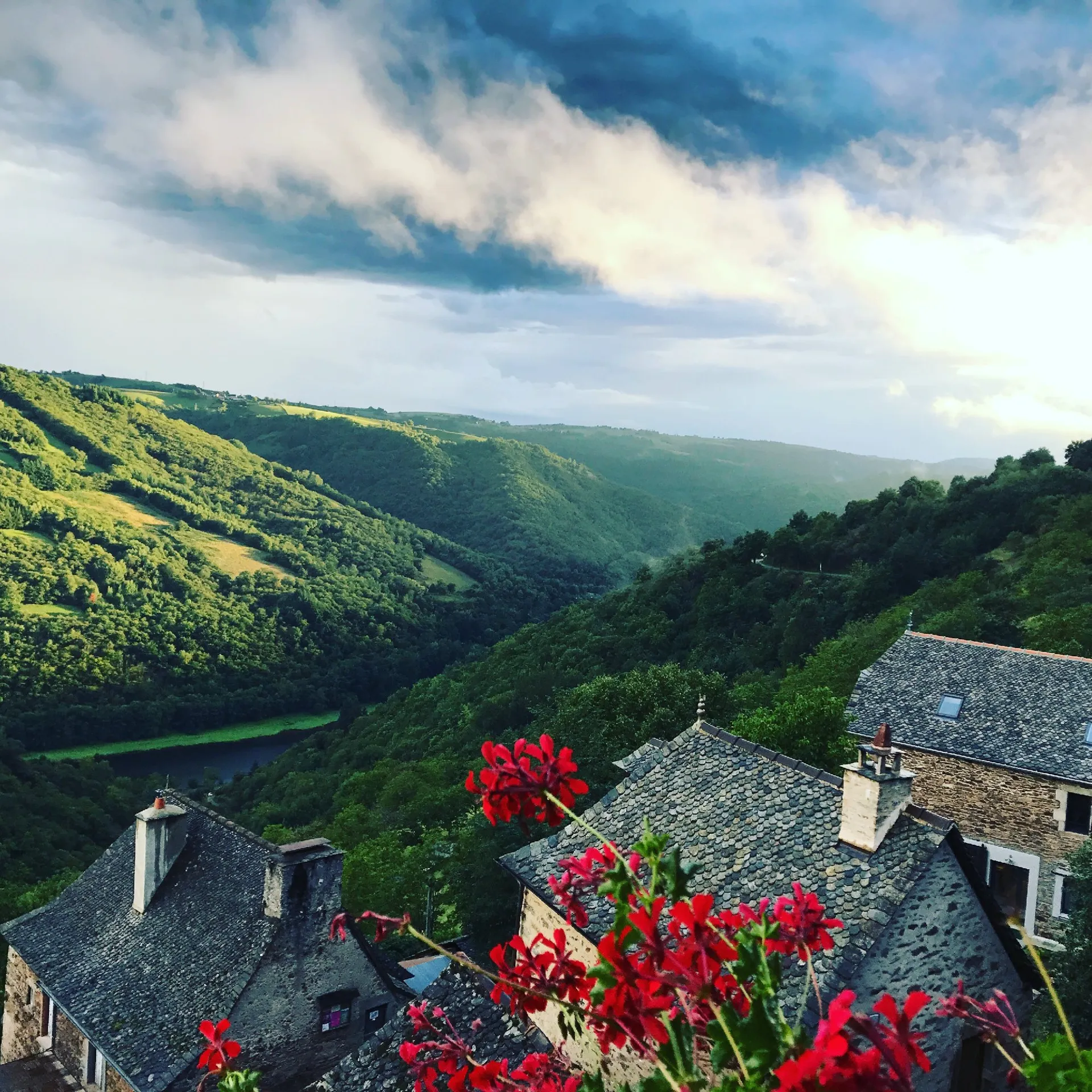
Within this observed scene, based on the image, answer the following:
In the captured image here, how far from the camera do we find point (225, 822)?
2356cm

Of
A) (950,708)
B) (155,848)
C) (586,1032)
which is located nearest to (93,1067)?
(155,848)

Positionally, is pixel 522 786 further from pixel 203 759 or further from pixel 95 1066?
pixel 203 759

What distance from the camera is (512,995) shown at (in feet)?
17.3

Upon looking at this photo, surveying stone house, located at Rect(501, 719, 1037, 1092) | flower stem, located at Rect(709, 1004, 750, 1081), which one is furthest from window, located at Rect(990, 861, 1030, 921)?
flower stem, located at Rect(709, 1004, 750, 1081)

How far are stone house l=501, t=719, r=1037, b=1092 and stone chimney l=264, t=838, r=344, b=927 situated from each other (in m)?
6.93

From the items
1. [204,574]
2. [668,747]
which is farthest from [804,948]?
[204,574]

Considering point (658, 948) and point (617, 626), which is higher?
point (658, 948)

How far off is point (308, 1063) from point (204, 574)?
136400 mm

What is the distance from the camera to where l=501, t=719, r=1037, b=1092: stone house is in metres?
12.1

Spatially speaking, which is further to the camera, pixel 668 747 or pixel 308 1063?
pixel 308 1063

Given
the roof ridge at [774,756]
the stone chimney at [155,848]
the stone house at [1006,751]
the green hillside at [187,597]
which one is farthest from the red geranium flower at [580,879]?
the green hillside at [187,597]

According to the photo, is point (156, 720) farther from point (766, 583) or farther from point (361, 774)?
point (766, 583)

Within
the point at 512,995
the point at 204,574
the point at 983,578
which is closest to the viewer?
the point at 512,995

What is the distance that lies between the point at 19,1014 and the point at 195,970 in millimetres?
7866
